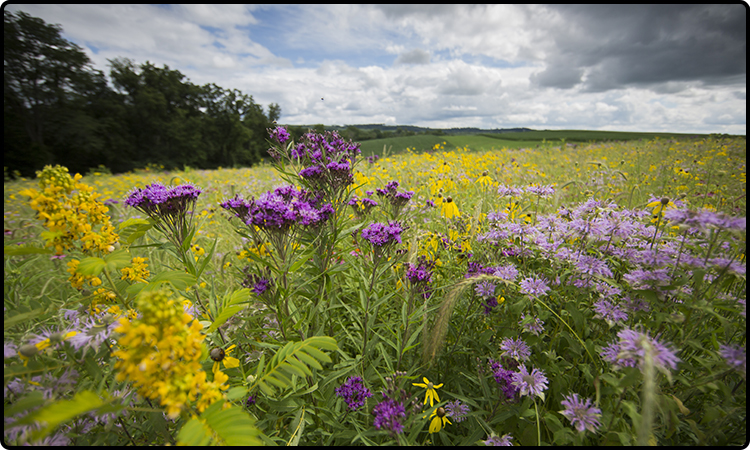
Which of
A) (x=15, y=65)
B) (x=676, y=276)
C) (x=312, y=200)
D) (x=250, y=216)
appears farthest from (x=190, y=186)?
(x=15, y=65)

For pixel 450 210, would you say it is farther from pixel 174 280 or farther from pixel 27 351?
pixel 27 351

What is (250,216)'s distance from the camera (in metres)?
1.62

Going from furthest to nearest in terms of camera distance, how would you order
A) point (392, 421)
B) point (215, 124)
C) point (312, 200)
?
point (215, 124) < point (312, 200) < point (392, 421)

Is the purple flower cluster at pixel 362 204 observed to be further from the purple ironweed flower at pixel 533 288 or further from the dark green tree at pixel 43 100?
the dark green tree at pixel 43 100

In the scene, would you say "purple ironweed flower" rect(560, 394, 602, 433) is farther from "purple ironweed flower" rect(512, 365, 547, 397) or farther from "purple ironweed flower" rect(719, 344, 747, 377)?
"purple ironweed flower" rect(719, 344, 747, 377)

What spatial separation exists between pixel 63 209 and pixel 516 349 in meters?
2.79

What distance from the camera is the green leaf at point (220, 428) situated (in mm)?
904

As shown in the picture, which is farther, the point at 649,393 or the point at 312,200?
the point at 312,200

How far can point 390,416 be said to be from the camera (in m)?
1.38

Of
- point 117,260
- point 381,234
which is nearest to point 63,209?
point 117,260

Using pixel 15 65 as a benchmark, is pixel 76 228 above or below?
below

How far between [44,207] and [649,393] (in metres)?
2.95

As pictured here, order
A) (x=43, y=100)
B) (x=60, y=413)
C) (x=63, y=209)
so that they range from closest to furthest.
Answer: (x=60, y=413)
(x=63, y=209)
(x=43, y=100)

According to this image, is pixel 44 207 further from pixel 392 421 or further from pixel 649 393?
pixel 649 393
